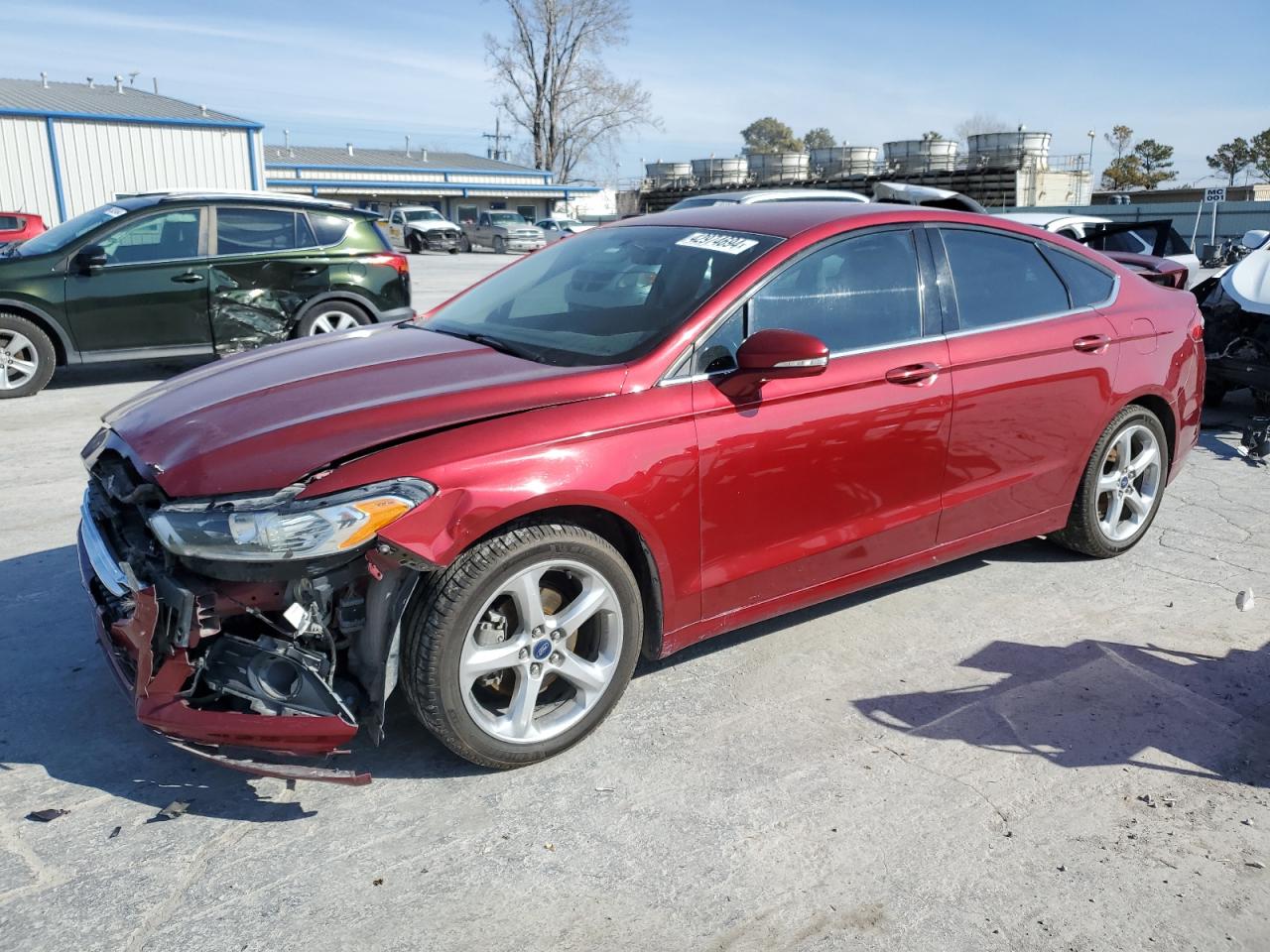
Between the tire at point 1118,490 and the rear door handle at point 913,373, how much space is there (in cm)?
125

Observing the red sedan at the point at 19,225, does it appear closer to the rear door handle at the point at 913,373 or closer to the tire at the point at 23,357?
the tire at the point at 23,357

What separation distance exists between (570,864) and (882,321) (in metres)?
2.30

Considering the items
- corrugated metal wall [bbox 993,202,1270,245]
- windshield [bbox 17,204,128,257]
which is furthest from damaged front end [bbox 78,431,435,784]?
corrugated metal wall [bbox 993,202,1270,245]

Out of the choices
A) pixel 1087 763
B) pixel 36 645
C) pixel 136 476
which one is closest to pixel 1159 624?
pixel 1087 763

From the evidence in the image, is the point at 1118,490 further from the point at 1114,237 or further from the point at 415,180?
the point at 415,180

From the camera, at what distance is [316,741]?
274 cm

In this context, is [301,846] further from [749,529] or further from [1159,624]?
[1159,624]

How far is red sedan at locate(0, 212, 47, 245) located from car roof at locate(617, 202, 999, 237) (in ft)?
66.0

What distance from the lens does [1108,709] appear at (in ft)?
11.7

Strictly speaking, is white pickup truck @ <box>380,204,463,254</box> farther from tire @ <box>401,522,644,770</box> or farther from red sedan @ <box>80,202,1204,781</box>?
tire @ <box>401,522,644,770</box>

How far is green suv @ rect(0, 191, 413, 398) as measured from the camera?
8250 millimetres

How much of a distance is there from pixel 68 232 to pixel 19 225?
14562mm

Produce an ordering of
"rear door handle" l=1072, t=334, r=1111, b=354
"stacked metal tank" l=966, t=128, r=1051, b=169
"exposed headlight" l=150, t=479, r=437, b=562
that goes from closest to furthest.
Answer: "exposed headlight" l=150, t=479, r=437, b=562 → "rear door handle" l=1072, t=334, r=1111, b=354 → "stacked metal tank" l=966, t=128, r=1051, b=169

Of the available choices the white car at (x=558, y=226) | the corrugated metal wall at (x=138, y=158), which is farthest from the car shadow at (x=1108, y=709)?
the white car at (x=558, y=226)
